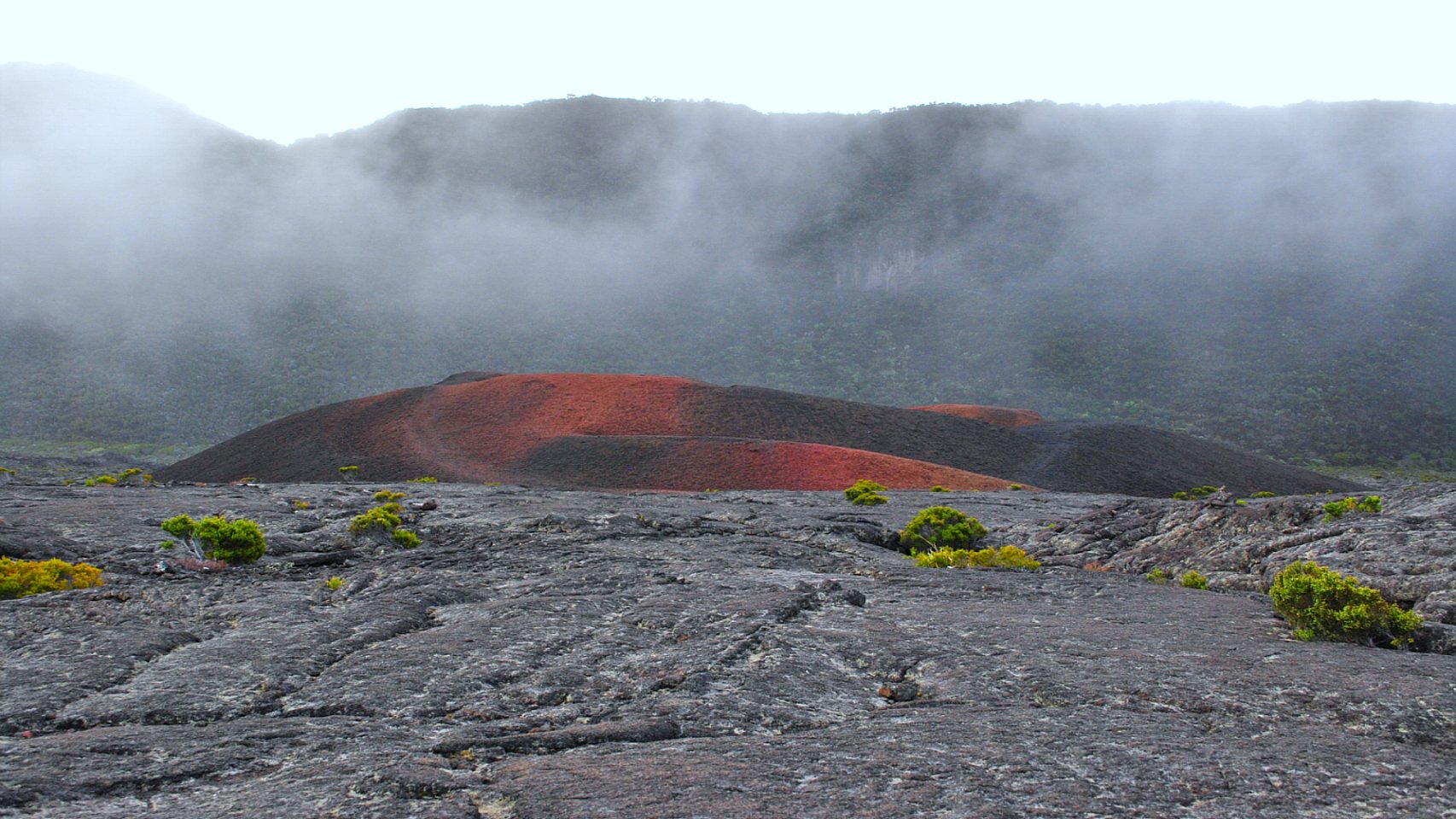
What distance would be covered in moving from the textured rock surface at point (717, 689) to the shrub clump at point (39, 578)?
0.85 metres

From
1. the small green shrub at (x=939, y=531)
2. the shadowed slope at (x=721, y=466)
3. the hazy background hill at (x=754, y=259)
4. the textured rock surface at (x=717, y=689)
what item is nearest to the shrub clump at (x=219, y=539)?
the textured rock surface at (x=717, y=689)

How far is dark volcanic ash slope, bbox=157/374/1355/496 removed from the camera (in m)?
37.4

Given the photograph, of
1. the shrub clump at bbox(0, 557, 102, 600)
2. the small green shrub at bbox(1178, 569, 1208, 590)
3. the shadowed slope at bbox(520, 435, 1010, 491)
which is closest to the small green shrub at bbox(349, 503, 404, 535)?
the shrub clump at bbox(0, 557, 102, 600)

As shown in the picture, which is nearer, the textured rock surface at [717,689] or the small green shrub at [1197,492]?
the textured rock surface at [717,689]

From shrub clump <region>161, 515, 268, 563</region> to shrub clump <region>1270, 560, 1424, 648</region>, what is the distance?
42.8 ft

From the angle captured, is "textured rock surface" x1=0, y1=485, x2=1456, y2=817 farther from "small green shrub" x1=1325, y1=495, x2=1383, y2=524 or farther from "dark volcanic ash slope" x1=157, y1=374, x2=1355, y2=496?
"dark volcanic ash slope" x1=157, y1=374, x2=1355, y2=496

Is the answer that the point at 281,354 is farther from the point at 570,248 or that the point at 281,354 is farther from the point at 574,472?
the point at 574,472

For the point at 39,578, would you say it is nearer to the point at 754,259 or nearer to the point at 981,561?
the point at 981,561

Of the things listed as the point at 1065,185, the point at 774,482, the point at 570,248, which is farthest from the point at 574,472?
the point at 1065,185

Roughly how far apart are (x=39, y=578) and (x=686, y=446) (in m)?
29.1

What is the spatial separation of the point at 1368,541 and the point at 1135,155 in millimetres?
118493

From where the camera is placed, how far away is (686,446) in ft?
129

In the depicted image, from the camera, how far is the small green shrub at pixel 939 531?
18.2m

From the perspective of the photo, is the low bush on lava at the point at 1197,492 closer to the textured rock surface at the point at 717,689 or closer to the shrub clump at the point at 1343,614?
the textured rock surface at the point at 717,689
